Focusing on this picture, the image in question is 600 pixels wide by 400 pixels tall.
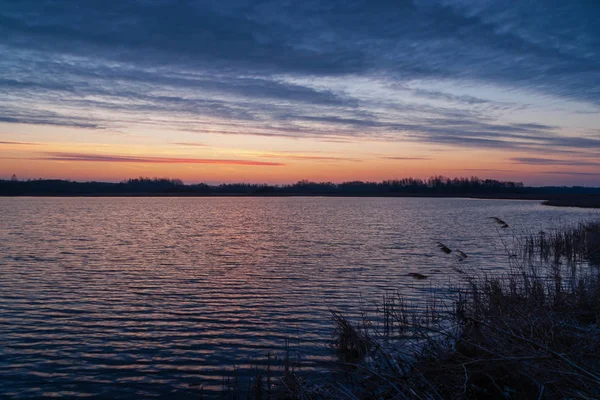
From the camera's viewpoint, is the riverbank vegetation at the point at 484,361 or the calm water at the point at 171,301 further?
the calm water at the point at 171,301

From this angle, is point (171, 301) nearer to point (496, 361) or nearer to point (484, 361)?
point (496, 361)

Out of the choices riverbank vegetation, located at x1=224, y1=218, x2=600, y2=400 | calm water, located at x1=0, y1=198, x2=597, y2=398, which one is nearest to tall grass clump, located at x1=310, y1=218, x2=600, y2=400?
riverbank vegetation, located at x1=224, y1=218, x2=600, y2=400

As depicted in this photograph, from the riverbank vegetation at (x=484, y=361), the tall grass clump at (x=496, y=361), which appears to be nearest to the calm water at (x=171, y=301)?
the riverbank vegetation at (x=484, y=361)

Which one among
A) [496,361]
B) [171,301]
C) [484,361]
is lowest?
[171,301]

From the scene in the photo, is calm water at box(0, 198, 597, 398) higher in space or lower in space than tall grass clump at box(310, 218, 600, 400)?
lower

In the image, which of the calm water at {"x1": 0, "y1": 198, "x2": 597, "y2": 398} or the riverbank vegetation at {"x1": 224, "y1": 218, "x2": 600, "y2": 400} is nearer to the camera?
the riverbank vegetation at {"x1": 224, "y1": 218, "x2": 600, "y2": 400}

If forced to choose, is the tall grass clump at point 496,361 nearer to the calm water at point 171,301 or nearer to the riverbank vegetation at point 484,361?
the riverbank vegetation at point 484,361

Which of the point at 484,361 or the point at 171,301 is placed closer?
the point at 484,361

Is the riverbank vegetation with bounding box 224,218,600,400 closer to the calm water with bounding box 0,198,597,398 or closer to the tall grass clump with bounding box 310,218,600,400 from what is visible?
the tall grass clump with bounding box 310,218,600,400

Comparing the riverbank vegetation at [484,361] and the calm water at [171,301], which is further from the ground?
the riverbank vegetation at [484,361]

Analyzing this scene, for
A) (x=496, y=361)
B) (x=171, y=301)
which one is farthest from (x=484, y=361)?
(x=171, y=301)

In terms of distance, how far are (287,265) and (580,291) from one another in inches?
495

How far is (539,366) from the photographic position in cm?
501

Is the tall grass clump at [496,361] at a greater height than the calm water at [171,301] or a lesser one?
greater
